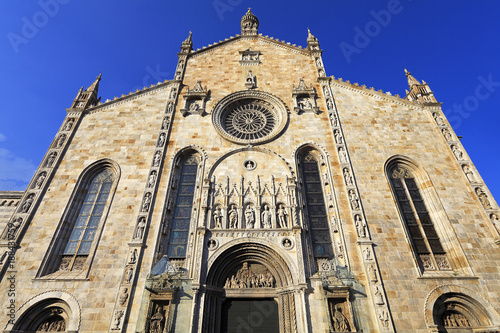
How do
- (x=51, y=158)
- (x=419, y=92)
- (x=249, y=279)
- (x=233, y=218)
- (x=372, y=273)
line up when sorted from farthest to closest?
(x=419, y=92), (x=51, y=158), (x=233, y=218), (x=249, y=279), (x=372, y=273)

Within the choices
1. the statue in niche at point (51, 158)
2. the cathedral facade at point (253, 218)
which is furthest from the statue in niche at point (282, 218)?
the statue in niche at point (51, 158)

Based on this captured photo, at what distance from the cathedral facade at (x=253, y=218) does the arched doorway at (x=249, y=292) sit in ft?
0.19

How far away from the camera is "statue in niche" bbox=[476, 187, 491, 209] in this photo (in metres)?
13.2

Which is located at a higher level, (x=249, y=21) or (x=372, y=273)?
(x=249, y=21)

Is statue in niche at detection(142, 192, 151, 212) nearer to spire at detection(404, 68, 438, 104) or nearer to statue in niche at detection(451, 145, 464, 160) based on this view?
statue in niche at detection(451, 145, 464, 160)

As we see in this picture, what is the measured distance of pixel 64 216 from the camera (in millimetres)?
13273

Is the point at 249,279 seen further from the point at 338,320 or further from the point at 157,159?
the point at 157,159

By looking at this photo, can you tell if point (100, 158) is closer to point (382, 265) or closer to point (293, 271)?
point (293, 271)

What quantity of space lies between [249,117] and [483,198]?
1312 cm

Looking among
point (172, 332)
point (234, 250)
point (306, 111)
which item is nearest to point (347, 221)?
point (234, 250)

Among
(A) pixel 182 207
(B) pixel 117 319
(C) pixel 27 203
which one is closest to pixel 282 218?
(A) pixel 182 207

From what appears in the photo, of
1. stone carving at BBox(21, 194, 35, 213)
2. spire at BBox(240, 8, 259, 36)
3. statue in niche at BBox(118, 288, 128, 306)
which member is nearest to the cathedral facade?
statue in niche at BBox(118, 288, 128, 306)

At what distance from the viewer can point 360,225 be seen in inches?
498

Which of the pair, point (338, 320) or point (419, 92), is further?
point (419, 92)
